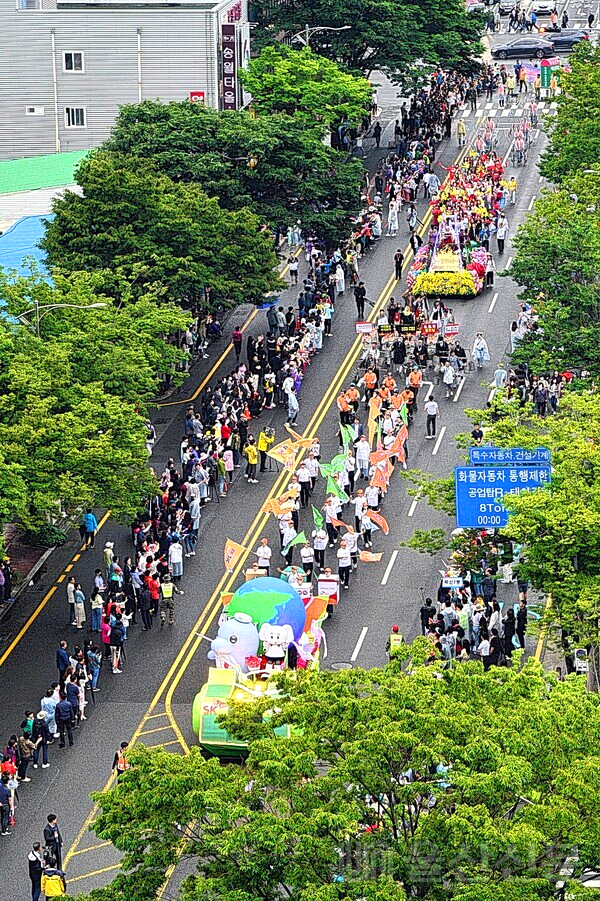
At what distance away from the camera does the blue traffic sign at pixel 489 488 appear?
51188 millimetres

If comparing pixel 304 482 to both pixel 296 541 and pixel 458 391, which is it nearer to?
pixel 296 541

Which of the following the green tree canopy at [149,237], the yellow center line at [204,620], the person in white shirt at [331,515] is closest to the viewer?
the yellow center line at [204,620]

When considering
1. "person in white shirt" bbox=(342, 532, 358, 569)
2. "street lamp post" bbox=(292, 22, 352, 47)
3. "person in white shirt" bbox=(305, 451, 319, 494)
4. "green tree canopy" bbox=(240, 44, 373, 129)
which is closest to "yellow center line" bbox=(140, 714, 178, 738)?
"person in white shirt" bbox=(342, 532, 358, 569)

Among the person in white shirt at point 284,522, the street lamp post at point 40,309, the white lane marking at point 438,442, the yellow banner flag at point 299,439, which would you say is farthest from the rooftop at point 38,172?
the person in white shirt at point 284,522

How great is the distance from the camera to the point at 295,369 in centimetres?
7138

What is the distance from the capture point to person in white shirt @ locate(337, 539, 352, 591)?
57.9m

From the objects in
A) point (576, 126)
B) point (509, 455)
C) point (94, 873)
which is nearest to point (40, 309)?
point (509, 455)

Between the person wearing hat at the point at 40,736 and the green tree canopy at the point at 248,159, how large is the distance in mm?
30674

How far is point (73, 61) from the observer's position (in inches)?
3718

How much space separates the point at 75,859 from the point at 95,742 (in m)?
5.24

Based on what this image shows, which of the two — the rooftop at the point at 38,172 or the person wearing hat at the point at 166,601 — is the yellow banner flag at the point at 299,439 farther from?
the rooftop at the point at 38,172

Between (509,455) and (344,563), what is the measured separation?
780cm

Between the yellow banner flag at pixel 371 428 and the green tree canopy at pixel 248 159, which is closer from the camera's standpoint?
the yellow banner flag at pixel 371 428

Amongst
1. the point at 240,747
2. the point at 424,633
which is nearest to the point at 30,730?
the point at 240,747
